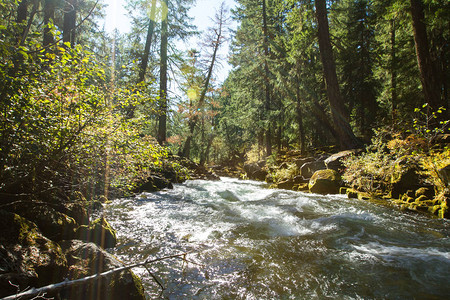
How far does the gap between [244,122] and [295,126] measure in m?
5.13

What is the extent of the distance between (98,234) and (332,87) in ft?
35.8

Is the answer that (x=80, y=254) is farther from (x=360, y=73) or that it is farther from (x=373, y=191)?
(x=360, y=73)

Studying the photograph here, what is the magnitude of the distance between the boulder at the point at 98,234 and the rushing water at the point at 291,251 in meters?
0.21

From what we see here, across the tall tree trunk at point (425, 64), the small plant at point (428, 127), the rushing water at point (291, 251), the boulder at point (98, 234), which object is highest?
the tall tree trunk at point (425, 64)

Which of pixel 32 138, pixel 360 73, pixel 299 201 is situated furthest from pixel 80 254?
A: pixel 360 73

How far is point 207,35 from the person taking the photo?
66.3ft

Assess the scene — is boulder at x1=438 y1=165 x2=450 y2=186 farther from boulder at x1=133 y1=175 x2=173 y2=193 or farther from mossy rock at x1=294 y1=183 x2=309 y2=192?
boulder at x1=133 y1=175 x2=173 y2=193

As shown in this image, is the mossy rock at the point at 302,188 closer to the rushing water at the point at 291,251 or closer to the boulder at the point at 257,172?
the rushing water at the point at 291,251

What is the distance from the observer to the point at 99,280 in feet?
7.22

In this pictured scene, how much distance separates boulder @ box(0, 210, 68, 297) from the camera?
1.88 m

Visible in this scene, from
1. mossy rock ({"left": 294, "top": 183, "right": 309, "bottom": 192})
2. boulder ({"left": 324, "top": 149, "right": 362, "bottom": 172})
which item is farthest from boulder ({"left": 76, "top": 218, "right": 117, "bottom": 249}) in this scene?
boulder ({"left": 324, "top": 149, "right": 362, "bottom": 172})

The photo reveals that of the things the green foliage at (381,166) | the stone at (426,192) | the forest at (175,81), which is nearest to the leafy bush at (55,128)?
the forest at (175,81)

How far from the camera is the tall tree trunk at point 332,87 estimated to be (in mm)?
10180

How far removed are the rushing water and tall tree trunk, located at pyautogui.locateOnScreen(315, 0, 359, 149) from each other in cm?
499
